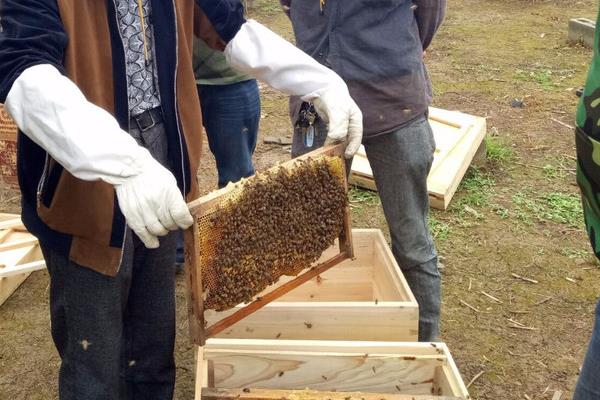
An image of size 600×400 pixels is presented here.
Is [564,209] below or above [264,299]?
below

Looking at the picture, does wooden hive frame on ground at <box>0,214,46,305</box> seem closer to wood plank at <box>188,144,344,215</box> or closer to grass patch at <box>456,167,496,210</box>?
wood plank at <box>188,144,344,215</box>

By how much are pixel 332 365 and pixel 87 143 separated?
1.16 meters

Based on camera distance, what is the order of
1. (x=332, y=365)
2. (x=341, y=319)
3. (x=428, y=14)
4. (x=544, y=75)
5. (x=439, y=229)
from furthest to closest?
(x=544, y=75), (x=439, y=229), (x=428, y=14), (x=341, y=319), (x=332, y=365)

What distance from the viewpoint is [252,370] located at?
233 centimetres

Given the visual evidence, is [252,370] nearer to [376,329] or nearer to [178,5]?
[376,329]

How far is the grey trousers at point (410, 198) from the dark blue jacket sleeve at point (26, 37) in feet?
4.41

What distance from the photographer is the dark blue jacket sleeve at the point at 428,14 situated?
2768mm

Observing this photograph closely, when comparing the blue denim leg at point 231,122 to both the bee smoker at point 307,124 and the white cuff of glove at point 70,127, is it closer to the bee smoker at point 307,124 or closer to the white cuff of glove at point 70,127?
the bee smoker at point 307,124

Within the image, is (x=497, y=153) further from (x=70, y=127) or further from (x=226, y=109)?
(x=70, y=127)

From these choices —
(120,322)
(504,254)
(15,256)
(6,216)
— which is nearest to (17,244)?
(15,256)

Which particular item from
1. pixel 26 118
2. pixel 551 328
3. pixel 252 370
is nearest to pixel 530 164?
pixel 551 328

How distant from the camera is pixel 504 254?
4.26 meters

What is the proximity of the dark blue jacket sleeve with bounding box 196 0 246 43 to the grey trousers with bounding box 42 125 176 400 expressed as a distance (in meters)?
0.42

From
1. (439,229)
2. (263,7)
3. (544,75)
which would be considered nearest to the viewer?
(439,229)
